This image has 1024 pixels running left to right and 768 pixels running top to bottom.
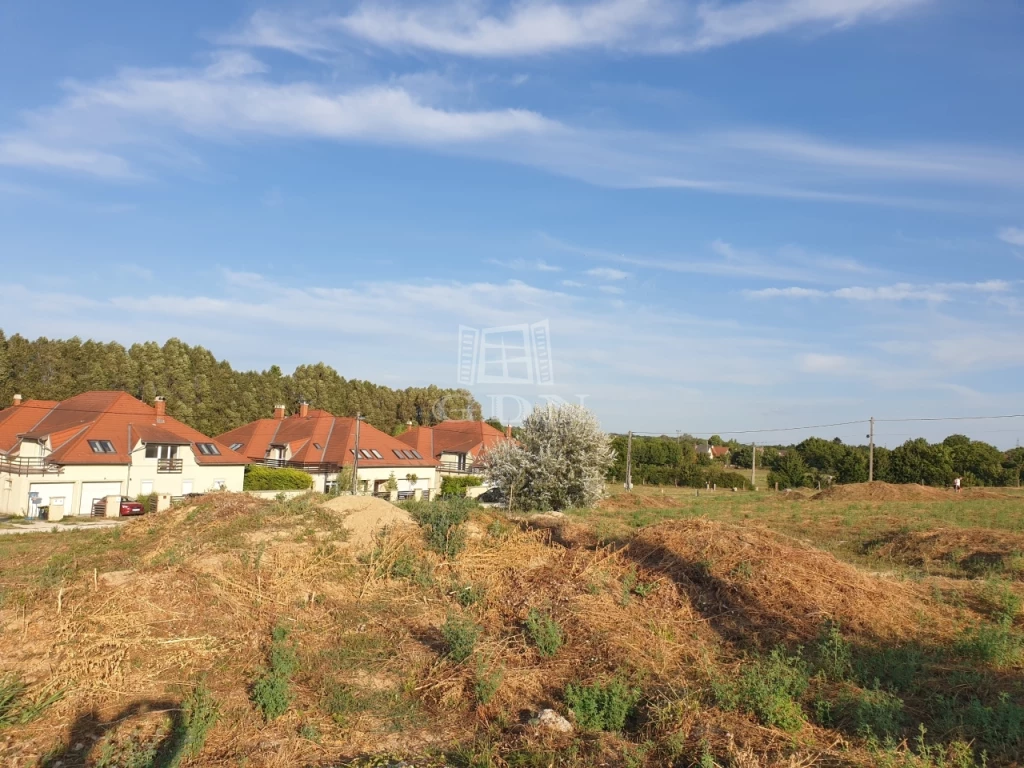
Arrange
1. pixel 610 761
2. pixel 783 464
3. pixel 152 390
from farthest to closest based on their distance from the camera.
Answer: pixel 783 464
pixel 152 390
pixel 610 761

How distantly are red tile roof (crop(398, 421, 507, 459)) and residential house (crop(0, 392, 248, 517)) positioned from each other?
14164 mm

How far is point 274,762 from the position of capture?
543cm

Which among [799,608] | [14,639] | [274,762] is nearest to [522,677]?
[274,762]

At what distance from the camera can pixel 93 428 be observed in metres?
31.5

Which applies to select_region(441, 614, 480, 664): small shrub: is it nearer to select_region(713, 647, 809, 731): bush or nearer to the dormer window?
select_region(713, 647, 809, 731): bush

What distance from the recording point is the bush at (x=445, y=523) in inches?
447

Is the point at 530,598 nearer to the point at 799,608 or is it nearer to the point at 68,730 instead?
the point at 799,608

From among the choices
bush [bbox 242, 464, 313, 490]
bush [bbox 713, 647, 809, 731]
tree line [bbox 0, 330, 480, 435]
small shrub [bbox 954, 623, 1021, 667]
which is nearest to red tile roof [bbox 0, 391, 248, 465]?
bush [bbox 242, 464, 313, 490]

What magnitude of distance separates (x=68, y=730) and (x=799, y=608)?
8254 millimetres

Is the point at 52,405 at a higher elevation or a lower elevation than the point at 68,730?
higher

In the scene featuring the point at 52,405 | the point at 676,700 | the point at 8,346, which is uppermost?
the point at 8,346

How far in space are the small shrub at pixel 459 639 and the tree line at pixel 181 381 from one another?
46.5 meters

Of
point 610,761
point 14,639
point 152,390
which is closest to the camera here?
point 610,761

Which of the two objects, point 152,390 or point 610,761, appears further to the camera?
point 152,390
